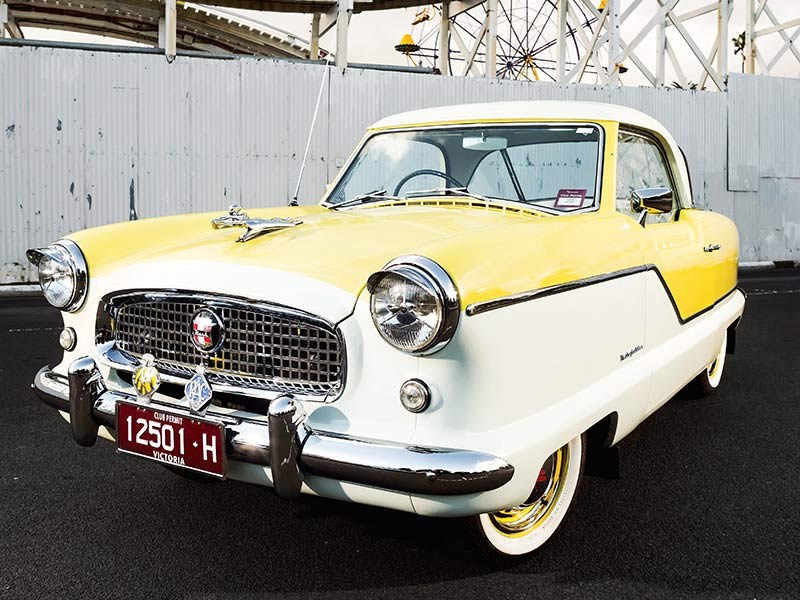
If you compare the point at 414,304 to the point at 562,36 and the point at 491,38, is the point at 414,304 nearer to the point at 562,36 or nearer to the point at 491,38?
the point at 491,38

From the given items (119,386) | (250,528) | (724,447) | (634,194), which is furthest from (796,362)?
(119,386)

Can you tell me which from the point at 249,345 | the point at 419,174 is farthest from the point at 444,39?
the point at 249,345

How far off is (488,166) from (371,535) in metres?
1.77

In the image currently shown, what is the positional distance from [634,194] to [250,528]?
2045 millimetres

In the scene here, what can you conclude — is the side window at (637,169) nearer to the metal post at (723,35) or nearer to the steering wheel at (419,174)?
the steering wheel at (419,174)

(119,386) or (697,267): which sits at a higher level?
(697,267)

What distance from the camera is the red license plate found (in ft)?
7.71

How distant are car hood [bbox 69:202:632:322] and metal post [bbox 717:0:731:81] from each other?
16.3 meters

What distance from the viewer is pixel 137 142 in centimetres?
1213

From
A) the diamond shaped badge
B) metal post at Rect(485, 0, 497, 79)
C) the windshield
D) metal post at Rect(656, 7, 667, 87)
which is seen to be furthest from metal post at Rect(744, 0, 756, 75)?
the diamond shaped badge

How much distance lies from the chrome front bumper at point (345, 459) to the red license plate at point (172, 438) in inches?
1.4

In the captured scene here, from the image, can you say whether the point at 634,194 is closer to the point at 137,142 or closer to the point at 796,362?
the point at 796,362

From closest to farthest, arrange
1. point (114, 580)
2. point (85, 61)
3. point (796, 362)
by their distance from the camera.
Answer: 1. point (114, 580)
2. point (796, 362)
3. point (85, 61)

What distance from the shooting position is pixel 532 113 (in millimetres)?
3715
